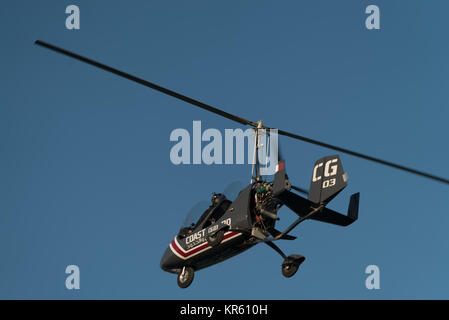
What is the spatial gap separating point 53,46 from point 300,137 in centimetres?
1247

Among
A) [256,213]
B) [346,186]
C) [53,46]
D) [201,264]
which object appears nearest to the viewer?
[53,46]

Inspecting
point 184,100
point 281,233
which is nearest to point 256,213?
point 281,233

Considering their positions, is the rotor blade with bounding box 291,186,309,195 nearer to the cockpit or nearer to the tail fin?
the tail fin

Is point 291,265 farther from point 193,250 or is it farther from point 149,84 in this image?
point 149,84

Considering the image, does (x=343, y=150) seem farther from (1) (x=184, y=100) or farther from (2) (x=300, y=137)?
(1) (x=184, y=100)

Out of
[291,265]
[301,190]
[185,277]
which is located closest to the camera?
[301,190]

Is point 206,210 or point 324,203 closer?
point 324,203

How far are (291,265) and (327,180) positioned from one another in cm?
480

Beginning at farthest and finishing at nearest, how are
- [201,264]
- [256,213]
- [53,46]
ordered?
[201,264]
[256,213]
[53,46]

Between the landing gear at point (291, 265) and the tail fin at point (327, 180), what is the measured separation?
3633 millimetres

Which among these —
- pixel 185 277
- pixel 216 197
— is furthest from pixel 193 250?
pixel 216 197

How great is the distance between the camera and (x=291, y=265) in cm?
3153

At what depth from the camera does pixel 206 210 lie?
3425 cm

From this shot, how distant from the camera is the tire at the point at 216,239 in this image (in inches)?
1264
